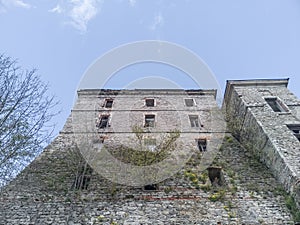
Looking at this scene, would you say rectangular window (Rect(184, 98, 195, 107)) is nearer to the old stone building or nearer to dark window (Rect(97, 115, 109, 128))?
the old stone building

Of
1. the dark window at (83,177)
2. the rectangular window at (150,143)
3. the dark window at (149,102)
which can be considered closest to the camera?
the dark window at (83,177)

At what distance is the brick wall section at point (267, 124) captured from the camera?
10047mm

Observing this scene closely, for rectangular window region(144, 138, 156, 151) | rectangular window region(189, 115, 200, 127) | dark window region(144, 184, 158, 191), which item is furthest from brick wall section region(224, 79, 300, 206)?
dark window region(144, 184, 158, 191)

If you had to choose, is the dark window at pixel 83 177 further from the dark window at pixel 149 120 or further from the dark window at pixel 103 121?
the dark window at pixel 149 120

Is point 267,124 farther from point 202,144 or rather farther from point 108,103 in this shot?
point 108,103

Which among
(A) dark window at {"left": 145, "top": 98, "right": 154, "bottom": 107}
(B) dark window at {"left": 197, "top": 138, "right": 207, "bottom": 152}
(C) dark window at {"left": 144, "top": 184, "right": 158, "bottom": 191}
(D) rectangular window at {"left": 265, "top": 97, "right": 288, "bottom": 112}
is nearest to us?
(C) dark window at {"left": 144, "top": 184, "right": 158, "bottom": 191}

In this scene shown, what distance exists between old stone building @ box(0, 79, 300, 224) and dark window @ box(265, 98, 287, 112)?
0.05 m

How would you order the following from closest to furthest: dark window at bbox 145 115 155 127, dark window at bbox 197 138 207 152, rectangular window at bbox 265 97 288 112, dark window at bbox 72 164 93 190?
dark window at bbox 72 164 93 190 < dark window at bbox 197 138 207 152 < rectangular window at bbox 265 97 288 112 < dark window at bbox 145 115 155 127

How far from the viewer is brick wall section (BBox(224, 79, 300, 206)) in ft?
33.0

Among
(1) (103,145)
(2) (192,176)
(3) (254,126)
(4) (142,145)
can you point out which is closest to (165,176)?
(2) (192,176)

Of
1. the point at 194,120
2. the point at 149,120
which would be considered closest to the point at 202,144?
the point at 194,120

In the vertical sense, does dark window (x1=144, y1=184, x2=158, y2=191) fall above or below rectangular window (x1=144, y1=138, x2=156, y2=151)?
below

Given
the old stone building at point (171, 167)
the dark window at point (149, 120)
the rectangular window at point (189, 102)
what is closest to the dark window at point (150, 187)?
the old stone building at point (171, 167)

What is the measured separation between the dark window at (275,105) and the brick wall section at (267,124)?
21 cm
